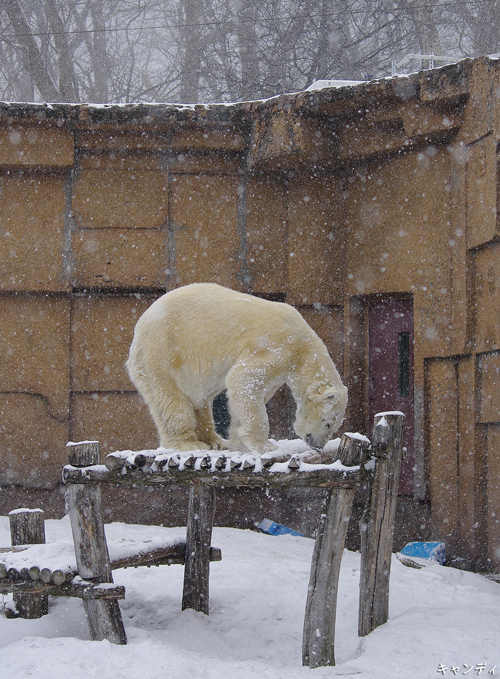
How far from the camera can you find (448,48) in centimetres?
1220

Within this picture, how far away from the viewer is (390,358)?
6402mm

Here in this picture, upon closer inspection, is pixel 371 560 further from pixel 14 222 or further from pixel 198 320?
pixel 14 222

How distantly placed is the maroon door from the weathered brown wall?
0.20 meters

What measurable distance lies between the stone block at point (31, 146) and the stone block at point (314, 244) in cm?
207

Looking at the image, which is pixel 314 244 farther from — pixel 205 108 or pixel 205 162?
pixel 205 108

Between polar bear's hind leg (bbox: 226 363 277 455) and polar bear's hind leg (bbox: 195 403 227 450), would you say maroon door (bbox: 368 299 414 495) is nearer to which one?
polar bear's hind leg (bbox: 195 403 227 450)

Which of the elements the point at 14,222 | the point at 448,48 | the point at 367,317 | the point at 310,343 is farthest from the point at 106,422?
the point at 448,48

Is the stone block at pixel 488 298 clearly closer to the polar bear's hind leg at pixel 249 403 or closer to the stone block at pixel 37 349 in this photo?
the polar bear's hind leg at pixel 249 403

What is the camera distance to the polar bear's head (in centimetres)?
341

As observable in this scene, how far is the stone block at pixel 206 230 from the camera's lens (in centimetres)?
601

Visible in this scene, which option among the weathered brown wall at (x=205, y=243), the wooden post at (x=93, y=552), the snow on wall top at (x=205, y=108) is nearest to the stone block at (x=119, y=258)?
the weathered brown wall at (x=205, y=243)

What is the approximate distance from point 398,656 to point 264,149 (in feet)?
13.4

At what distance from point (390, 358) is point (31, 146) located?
148 inches

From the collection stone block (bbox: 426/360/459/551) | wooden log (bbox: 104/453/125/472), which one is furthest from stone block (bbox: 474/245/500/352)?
wooden log (bbox: 104/453/125/472)
